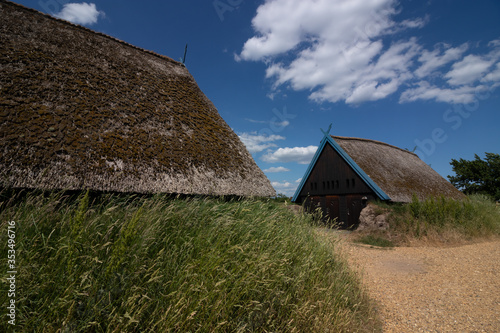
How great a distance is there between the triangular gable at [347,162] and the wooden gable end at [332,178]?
146 millimetres

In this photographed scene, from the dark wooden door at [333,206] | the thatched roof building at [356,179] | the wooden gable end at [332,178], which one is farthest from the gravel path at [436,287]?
the dark wooden door at [333,206]

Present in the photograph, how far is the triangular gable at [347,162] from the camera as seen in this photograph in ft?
40.3

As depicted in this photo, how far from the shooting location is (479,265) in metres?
6.75

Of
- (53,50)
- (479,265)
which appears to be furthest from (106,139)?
(479,265)

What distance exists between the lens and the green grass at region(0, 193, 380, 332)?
200 centimetres

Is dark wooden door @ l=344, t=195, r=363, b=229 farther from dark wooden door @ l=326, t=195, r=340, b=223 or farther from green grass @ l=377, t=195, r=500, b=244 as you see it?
green grass @ l=377, t=195, r=500, b=244

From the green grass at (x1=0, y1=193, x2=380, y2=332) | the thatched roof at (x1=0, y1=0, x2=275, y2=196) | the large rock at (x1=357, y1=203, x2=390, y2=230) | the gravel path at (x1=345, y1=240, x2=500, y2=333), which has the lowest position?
the gravel path at (x1=345, y1=240, x2=500, y2=333)

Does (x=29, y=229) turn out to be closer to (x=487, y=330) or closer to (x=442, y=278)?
(x=487, y=330)

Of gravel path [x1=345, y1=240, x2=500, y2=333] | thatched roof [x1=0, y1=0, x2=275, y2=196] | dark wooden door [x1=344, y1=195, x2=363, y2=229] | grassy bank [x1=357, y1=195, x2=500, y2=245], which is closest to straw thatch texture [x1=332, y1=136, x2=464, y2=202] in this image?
grassy bank [x1=357, y1=195, x2=500, y2=245]

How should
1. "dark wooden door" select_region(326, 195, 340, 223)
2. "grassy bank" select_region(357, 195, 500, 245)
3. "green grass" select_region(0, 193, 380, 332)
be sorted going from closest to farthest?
"green grass" select_region(0, 193, 380, 332) < "grassy bank" select_region(357, 195, 500, 245) < "dark wooden door" select_region(326, 195, 340, 223)

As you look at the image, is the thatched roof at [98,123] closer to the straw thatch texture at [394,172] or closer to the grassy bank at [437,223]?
the grassy bank at [437,223]

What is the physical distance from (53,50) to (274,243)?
6.81m

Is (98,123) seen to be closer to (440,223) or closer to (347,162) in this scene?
(347,162)

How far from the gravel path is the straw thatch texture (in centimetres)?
506
